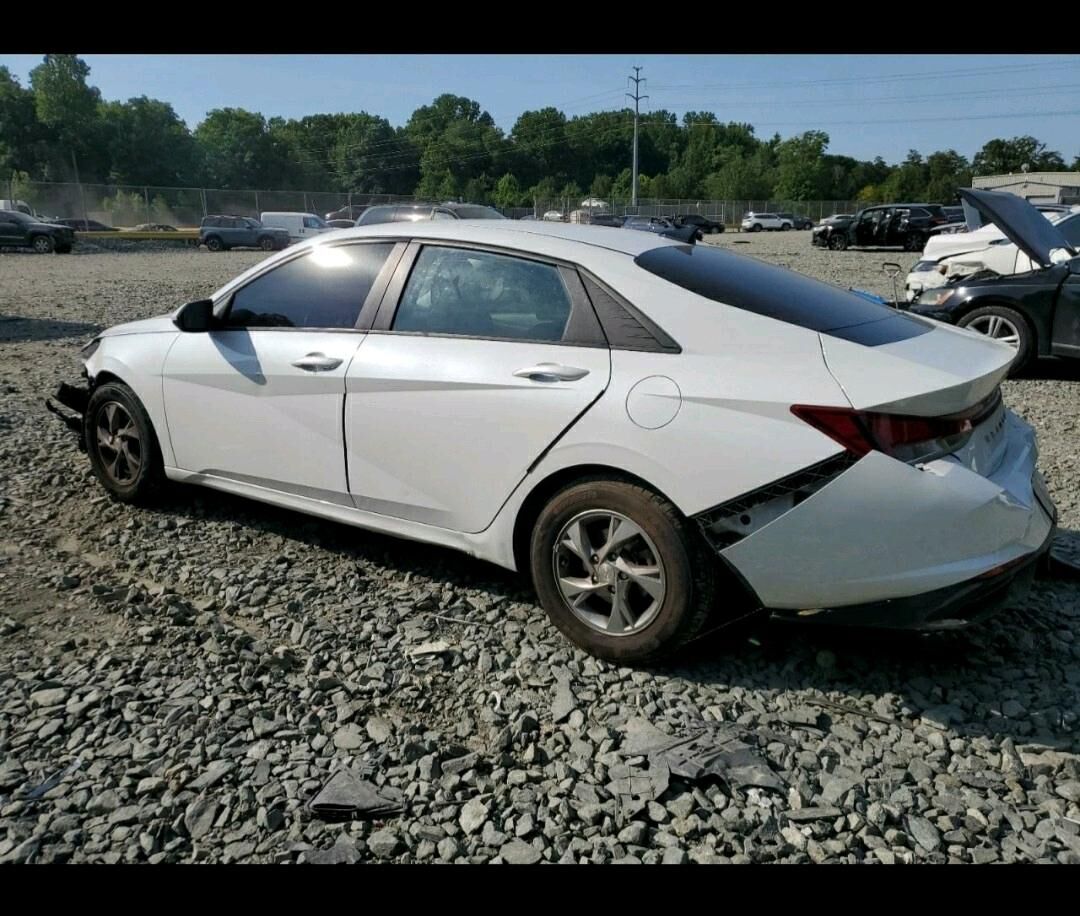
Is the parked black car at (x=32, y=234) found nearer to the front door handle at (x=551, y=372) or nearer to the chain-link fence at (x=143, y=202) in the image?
the chain-link fence at (x=143, y=202)

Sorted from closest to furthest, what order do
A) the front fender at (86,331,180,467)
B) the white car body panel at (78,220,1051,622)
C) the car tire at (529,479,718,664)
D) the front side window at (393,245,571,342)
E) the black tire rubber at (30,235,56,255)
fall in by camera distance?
the white car body panel at (78,220,1051,622) → the car tire at (529,479,718,664) → the front side window at (393,245,571,342) → the front fender at (86,331,180,467) → the black tire rubber at (30,235,56,255)

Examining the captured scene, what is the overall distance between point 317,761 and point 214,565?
5.55 ft

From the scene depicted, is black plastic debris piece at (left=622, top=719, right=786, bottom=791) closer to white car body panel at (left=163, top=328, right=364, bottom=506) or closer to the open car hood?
white car body panel at (left=163, top=328, right=364, bottom=506)

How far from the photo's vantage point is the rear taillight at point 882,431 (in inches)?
103

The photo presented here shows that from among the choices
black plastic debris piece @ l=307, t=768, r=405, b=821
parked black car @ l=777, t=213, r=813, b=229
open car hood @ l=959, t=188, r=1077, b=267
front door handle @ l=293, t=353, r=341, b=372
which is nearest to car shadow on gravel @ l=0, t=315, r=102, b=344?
front door handle @ l=293, t=353, r=341, b=372

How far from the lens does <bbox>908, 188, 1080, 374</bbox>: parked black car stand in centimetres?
739

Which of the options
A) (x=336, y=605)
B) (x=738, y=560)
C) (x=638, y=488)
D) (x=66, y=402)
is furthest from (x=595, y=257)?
(x=66, y=402)

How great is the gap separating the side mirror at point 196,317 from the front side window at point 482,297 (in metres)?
1.19

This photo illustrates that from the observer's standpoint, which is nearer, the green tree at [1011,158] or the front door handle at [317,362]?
the front door handle at [317,362]

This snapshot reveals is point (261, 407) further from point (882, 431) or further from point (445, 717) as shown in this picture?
point (882, 431)

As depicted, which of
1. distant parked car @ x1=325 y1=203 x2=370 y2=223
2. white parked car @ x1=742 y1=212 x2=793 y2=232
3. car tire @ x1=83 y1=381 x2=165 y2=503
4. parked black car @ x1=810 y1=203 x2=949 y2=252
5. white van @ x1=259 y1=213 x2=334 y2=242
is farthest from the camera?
white parked car @ x1=742 y1=212 x2=793 y2=232

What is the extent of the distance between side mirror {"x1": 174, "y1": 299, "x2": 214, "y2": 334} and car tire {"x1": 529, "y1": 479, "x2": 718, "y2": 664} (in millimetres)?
2164

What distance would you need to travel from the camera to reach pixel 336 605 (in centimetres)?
360

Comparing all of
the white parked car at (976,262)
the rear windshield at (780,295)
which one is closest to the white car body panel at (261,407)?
the rear windshield at (780,295)
